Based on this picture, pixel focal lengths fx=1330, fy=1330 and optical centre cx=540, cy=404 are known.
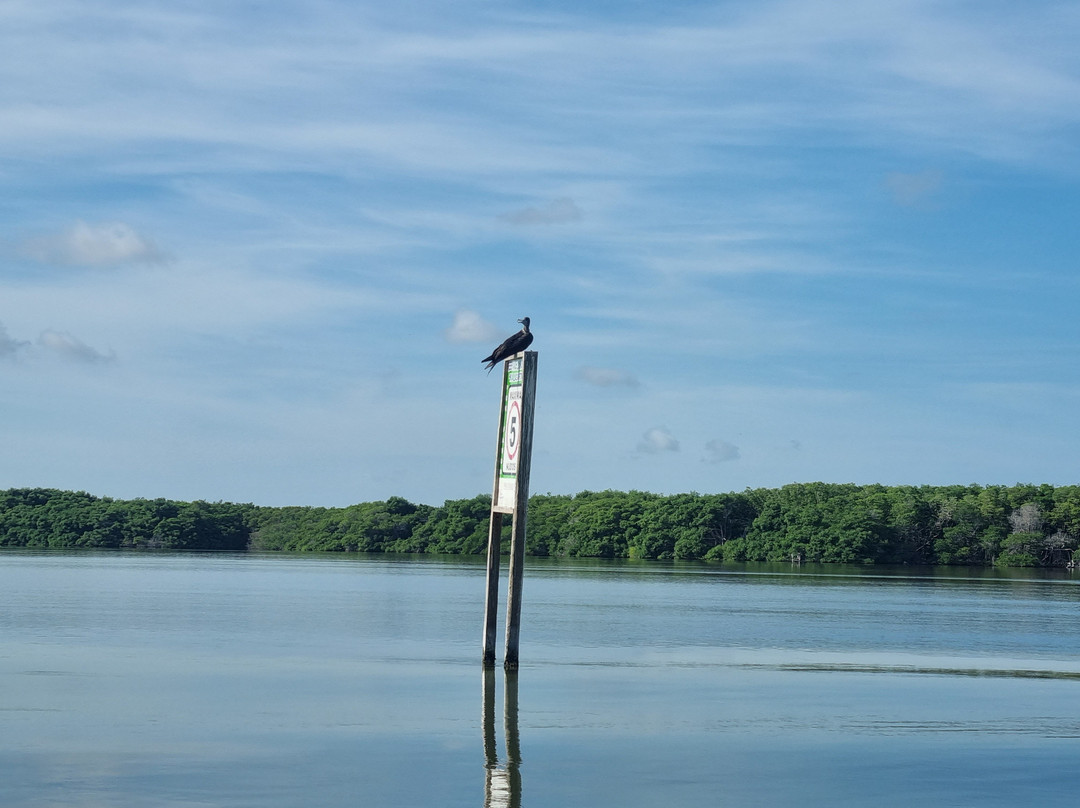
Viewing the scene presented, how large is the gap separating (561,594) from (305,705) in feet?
104

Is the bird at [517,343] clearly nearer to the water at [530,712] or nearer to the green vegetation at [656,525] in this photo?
the water at [530,712]

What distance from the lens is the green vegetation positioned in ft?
353

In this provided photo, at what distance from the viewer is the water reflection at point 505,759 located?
11.1 m

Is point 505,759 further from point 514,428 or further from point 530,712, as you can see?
point 514,428

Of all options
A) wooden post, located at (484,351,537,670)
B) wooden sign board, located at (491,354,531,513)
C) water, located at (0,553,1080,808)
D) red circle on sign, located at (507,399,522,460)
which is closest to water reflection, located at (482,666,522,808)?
water, located at (0,553,1080,808)

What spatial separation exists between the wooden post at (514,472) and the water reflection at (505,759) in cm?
134

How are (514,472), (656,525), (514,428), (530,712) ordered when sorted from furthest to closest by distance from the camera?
(656,525), (514,428), (514,472), (530,712)

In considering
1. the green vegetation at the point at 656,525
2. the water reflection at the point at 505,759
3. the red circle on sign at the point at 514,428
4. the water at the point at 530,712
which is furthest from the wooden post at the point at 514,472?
the green vegetation at the point at 656,525

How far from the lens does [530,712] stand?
621 inches

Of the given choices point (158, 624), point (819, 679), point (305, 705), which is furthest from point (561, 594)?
point (305, 705)

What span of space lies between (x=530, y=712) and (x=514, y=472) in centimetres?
388

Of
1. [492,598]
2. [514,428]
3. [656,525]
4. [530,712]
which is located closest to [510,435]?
[514,428]

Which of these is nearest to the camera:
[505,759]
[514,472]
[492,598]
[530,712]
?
[505,759]

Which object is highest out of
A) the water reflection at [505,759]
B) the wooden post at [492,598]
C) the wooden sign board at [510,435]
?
the wooden sign board at [510,435]
